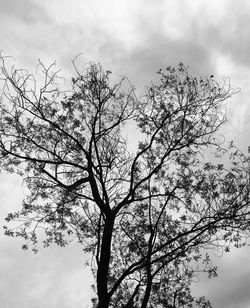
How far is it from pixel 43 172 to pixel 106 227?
3.73 m

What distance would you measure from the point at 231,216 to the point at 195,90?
5.59 metres

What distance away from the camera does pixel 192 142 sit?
17.5 metres

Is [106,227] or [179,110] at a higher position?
[179,110]

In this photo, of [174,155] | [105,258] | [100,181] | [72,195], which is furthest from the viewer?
[174,155]

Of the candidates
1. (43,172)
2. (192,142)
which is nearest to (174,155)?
(192,142)

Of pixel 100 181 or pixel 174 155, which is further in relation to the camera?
pixel 174 155

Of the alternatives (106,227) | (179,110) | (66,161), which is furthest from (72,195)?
(179,110)

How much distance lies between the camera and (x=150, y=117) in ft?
57.5

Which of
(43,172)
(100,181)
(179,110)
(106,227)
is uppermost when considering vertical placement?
(179,110)

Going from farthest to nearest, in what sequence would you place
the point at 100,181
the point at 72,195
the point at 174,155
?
the point at 174,155
the point at 72,195
the point at 100,181

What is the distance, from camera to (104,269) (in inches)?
547

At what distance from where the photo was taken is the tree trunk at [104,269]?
1347 centimetres

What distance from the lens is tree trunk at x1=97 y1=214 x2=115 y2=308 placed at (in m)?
13.5

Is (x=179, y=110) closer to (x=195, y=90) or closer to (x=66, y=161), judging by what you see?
(x=195, y=90)
